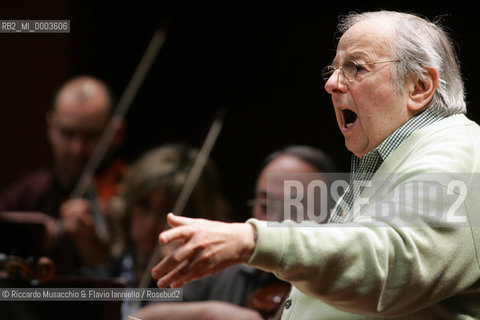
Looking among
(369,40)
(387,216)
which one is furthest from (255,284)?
(387,216)

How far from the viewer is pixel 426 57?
1.28 meters

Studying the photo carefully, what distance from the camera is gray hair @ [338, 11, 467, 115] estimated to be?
1267 mm

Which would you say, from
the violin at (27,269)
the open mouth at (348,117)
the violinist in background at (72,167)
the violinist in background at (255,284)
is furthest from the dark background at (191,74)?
the violin at (27,269)

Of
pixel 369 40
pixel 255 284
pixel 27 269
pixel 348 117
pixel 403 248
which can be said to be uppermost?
pixel 369 40

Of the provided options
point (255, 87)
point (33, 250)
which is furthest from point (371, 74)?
point (255, 87)

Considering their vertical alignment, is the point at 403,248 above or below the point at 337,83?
below

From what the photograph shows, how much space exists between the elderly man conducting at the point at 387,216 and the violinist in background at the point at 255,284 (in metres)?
0.55

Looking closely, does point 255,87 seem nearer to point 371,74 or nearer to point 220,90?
point 220,90

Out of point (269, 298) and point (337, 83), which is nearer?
point (337, 83)

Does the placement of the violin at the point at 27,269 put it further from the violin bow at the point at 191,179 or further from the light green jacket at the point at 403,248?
the light green jacket at the point at 403,248

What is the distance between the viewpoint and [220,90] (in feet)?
9.65

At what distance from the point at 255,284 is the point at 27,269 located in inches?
22.1

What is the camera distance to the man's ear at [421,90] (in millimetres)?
1268

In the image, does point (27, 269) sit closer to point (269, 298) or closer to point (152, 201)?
point (269, 298)
